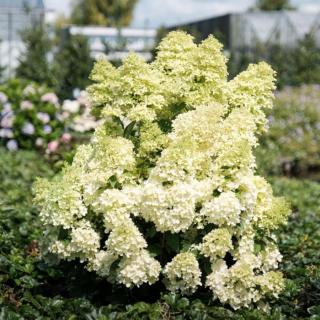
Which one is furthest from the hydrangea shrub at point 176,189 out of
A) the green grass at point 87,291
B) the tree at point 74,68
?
the tree at point 74,68

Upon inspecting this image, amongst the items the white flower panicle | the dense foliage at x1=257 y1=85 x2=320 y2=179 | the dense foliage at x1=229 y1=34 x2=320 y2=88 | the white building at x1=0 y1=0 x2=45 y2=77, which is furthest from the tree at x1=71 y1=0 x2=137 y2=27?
the white flower panicle

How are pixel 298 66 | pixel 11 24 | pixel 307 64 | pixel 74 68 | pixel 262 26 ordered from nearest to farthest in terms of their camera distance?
pixel 74 68 < pixel 307 64 < pixel 298 66 < pixel 11 24 < pixel 262 26

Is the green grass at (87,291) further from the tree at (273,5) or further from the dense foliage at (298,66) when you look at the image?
the tree at (273,5)

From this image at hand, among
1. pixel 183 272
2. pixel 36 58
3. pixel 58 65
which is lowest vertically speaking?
pixel 58 65

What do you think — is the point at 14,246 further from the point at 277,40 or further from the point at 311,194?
the point at 277,40

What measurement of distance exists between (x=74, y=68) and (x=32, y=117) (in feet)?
20.5

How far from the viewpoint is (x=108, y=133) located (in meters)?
4.12

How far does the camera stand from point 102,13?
4359 cm

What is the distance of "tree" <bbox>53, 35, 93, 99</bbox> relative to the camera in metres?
16.8

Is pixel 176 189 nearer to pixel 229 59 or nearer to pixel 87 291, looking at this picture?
pixel 87 291

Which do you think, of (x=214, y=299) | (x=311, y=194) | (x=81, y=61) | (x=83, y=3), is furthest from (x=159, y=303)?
(x=83, y=3)

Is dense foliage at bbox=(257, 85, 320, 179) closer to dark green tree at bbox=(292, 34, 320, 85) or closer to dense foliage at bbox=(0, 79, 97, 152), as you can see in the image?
dense foliage at bbox=(0, 79, 97, 152)

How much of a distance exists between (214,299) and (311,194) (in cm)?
504

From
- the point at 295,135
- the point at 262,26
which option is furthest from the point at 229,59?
the point at 262,26
